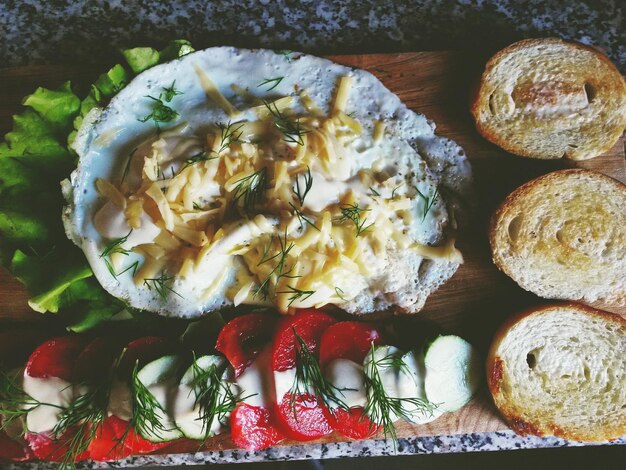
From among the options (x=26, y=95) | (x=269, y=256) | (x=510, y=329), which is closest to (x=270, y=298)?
(x=269, y=256)

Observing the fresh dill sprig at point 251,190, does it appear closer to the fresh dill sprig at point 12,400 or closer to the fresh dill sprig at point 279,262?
the fresh dill sprig at point 279,262

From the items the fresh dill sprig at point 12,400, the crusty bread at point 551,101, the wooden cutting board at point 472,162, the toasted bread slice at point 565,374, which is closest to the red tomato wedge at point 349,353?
the wooden cutting board at point 472,162

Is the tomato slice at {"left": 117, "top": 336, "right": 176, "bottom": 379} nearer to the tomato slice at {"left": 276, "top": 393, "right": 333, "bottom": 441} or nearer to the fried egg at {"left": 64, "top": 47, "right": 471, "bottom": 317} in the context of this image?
the fried egg at {"left": 64, "top": 47, "right": 471, "bottom": 317}

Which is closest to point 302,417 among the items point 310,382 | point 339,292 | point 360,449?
point 310,382

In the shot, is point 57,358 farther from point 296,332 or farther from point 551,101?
point 551,101

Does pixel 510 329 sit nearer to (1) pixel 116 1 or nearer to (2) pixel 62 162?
(2) pixel 62 162

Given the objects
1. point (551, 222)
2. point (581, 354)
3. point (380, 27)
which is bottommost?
point (581, 354)
